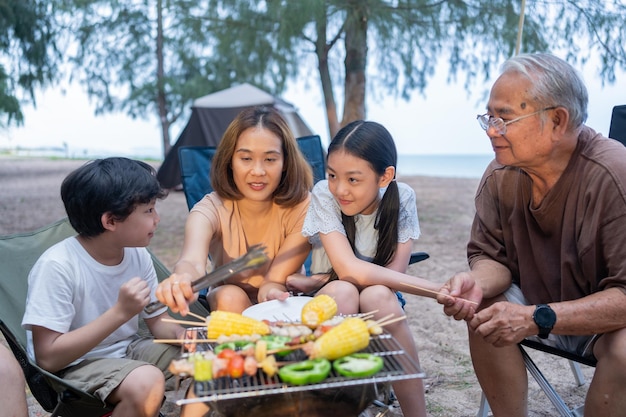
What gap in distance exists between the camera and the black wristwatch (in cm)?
210

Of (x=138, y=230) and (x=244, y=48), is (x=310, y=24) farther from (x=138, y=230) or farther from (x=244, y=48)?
(x=138, y=230)

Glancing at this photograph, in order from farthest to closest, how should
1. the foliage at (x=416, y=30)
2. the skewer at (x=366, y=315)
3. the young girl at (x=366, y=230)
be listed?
1. the foliage at (x=416, y=30)
2. the young girl at (x=366, y=230)
3. the skewer at (x=366, y=315)

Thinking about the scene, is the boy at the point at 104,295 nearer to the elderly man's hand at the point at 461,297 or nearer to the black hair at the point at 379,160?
the black hair at the point at 379,160

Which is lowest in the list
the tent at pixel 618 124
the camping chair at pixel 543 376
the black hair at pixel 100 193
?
the camping chair at pixel 543 376

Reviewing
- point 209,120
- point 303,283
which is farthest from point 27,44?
point 303,283

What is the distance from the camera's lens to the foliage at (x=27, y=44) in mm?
8469

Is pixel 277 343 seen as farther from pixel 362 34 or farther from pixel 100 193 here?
pixel 362 34

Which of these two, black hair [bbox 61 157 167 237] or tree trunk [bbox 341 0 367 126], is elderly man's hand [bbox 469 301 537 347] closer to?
black hair [bbox 61 157 167 237]

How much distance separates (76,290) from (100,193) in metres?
0.38

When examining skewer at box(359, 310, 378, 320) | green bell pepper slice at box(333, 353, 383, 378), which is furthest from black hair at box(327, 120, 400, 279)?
green bell pepper slice at box(333, 353, 383, 378)

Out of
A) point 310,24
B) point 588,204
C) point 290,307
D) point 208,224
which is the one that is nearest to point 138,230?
point 208,224

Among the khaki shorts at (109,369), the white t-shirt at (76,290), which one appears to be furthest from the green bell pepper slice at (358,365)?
the white t-shirt at (76,290)

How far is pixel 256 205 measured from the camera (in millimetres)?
2877

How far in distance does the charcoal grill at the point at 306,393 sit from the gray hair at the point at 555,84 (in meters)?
1.14
